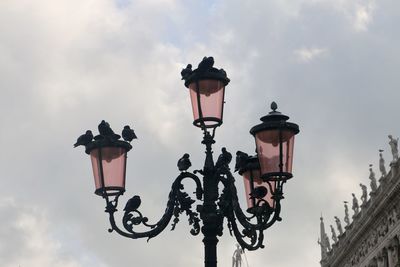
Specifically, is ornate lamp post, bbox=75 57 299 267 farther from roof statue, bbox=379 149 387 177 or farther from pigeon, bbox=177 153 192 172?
roof statue, bbox=379 149 387 177

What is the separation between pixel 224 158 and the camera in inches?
528

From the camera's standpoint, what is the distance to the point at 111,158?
13133 millimetres

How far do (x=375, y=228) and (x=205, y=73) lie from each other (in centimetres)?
4444

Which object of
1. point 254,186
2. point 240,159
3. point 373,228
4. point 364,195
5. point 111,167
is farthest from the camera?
point 364,195

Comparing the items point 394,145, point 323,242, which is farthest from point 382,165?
point 323,242

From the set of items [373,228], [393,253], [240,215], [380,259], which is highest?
[373,228]

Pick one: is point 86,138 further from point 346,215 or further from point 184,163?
point 346,215

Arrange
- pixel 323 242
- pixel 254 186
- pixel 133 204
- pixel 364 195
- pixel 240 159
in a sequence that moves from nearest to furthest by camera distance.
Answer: pixel 133 204, pixel 254 186, pixel 240 159, pixel 364 195, pixel 323 242

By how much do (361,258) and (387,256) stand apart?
6462 millimetres

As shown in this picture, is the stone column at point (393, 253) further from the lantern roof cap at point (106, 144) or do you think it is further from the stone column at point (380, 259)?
the lantern roof cap at point (106, 144)

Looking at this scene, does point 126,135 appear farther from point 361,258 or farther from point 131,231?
point 361,258

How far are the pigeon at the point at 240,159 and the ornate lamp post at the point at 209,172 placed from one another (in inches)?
32.8

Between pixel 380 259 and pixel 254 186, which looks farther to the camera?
pixel 380 259

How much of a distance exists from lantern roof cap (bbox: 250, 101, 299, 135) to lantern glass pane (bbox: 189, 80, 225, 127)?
1.91ft
